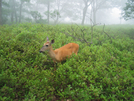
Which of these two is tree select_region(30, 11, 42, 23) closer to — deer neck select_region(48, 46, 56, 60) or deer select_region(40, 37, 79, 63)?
deer select_region(40, 37, 79, 63)

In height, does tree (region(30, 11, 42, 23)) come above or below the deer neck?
above

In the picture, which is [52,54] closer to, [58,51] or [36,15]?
[58,51]

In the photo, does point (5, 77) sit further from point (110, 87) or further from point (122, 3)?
point (122, 3)

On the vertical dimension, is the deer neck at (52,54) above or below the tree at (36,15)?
below

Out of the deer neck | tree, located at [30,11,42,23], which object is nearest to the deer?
the deer neck

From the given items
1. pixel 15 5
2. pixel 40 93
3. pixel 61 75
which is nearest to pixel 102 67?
pixel 61 75

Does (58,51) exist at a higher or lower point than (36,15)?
lower

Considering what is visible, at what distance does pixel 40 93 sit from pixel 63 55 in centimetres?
224

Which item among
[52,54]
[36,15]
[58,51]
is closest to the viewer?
[52,54]

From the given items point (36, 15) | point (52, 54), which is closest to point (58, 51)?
point (52, 54)

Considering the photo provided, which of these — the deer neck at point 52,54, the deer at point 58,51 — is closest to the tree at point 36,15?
the deer at point 58,51

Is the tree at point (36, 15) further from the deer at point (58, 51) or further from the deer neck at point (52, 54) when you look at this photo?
the deer neck at point (52, 54)

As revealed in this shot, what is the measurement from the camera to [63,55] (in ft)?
14.0

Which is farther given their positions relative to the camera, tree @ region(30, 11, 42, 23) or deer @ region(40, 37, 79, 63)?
tree @ region(30, 11, 42, 23)
